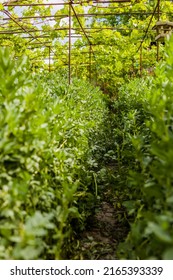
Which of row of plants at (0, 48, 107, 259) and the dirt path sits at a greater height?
row of plants at (0, 48, 107, 259)

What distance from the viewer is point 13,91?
99.1 inches

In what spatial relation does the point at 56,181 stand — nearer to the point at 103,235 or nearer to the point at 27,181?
the point at 27,181

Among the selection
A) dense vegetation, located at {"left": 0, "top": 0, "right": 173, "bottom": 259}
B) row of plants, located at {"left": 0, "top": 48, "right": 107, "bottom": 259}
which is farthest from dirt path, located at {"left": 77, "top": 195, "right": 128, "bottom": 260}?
row of plants, located at {"left": 0, "top": 48, "right": 107, "bottom": 259}

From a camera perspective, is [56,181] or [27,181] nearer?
[27,181]

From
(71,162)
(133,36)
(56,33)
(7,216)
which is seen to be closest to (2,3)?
(56,33)

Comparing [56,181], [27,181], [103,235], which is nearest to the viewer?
[27,181]

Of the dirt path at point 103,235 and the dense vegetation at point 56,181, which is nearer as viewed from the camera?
the dense vegetation at point 56,181

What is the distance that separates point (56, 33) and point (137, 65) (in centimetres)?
535

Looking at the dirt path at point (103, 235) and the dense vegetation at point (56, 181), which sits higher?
the dense vegetation at point (56, 181)

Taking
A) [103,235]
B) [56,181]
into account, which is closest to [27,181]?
[56,181]

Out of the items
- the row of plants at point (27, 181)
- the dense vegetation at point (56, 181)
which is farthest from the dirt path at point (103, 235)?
the row of plants at point (27, 181)

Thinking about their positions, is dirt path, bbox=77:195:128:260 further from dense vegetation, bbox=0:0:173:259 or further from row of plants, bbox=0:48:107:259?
row of plants, bbox=0:48:107:259

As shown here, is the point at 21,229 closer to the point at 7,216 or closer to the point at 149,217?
the point at 7,216

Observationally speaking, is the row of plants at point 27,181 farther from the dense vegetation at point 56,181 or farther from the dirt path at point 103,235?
the dirt path at point 103,235
